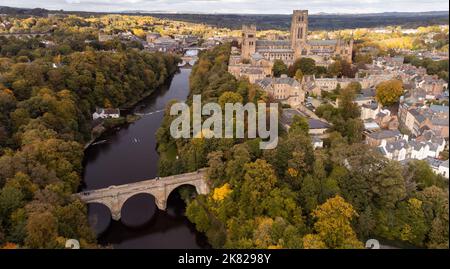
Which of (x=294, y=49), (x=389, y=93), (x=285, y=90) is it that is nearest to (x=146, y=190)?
(x=285, y=90)

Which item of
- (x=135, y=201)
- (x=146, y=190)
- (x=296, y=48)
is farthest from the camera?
(x=296, y=48)

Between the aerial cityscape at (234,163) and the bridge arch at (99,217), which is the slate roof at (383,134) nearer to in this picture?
the aerial cityscape at (234,163)

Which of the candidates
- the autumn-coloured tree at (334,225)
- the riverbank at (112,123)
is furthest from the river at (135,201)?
the autumn-coloured tree at (334,225)

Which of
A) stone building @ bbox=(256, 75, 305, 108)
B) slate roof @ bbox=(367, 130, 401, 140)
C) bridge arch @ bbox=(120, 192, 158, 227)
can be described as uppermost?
stone building @ bbox=(256, 75, 305, 108)

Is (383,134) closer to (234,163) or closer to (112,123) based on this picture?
(234,163)

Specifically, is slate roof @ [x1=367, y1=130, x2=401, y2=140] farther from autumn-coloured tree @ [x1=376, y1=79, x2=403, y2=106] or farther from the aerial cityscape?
autumn-coloured tree @ [x1=376, y1=79, x2=403, y2=106]

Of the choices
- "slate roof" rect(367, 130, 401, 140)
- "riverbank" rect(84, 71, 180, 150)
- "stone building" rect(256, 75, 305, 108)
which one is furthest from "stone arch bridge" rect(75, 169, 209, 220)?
"stone building" rect(256, 75, 305, 108)
